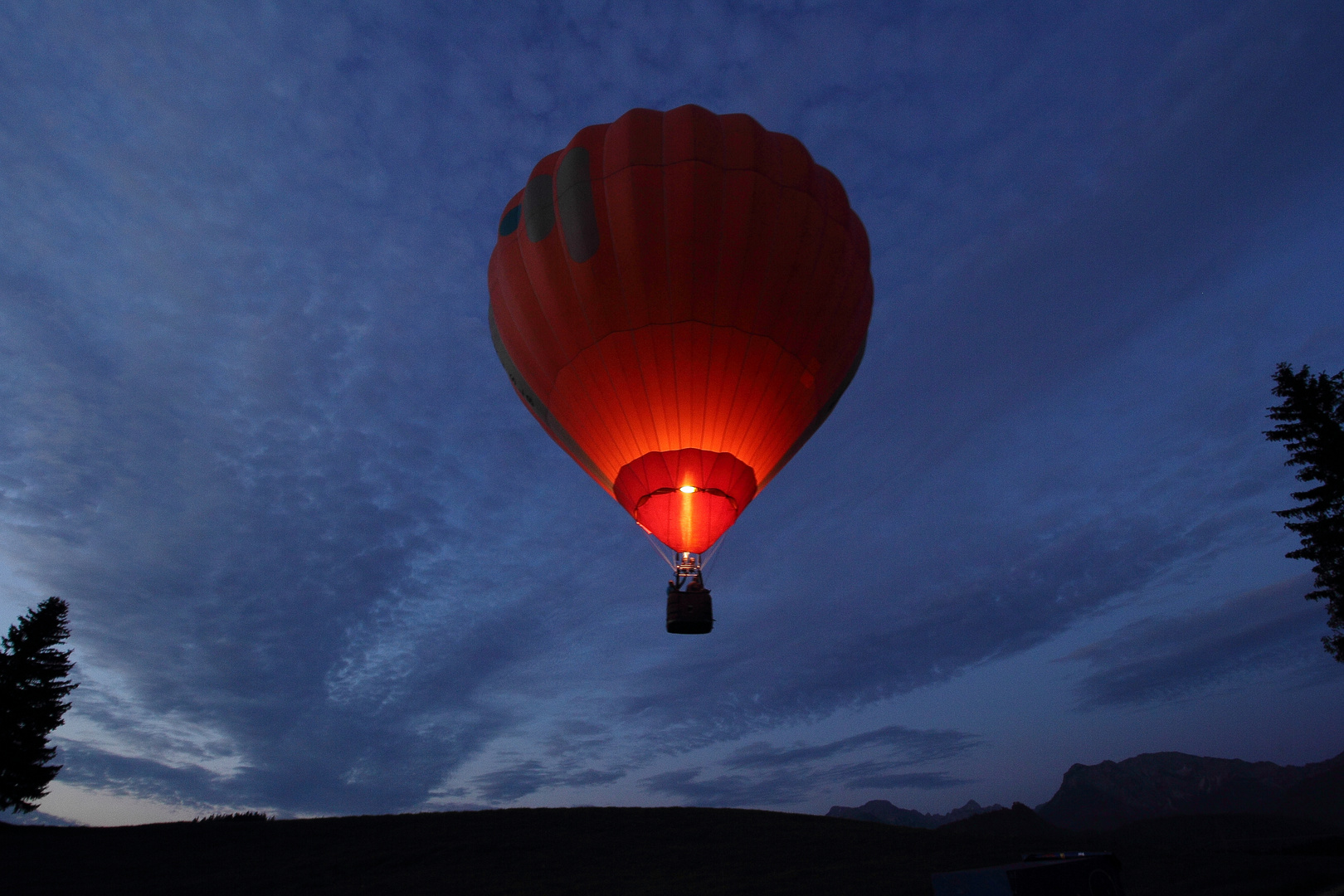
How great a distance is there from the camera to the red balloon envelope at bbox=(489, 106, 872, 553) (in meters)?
13.1

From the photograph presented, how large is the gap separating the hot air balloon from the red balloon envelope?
0.03 m

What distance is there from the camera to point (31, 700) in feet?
85.3

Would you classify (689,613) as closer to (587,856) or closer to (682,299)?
(682,299)

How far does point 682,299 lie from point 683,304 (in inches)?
3.1

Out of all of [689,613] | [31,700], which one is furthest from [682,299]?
[31,700]

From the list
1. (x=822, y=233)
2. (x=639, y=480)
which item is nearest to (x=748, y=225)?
(x=822, y=233)

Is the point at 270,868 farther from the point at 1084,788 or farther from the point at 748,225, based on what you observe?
the point at 1084,788

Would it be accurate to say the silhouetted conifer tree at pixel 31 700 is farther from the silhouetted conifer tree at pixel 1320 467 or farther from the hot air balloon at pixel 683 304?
the silhouetted conifer tree at pixel 1320 467

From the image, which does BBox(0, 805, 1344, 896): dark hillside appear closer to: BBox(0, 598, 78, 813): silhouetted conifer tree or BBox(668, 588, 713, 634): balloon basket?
BBox(0, 598, 78, 813): silhouetted conifer tree

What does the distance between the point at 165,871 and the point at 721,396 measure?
20598mm

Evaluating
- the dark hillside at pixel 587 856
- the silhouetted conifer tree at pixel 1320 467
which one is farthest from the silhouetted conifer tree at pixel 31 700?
the silhouetted conifer tree at pixel 1320 467

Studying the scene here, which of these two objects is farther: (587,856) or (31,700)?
(31,700)

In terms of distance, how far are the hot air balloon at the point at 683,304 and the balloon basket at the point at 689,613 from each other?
0.03 meters

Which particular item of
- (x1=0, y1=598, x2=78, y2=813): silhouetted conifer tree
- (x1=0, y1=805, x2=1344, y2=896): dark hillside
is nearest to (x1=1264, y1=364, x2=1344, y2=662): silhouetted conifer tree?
(x1=0, y1=805, x2=1344, y2=896): dark hillside
